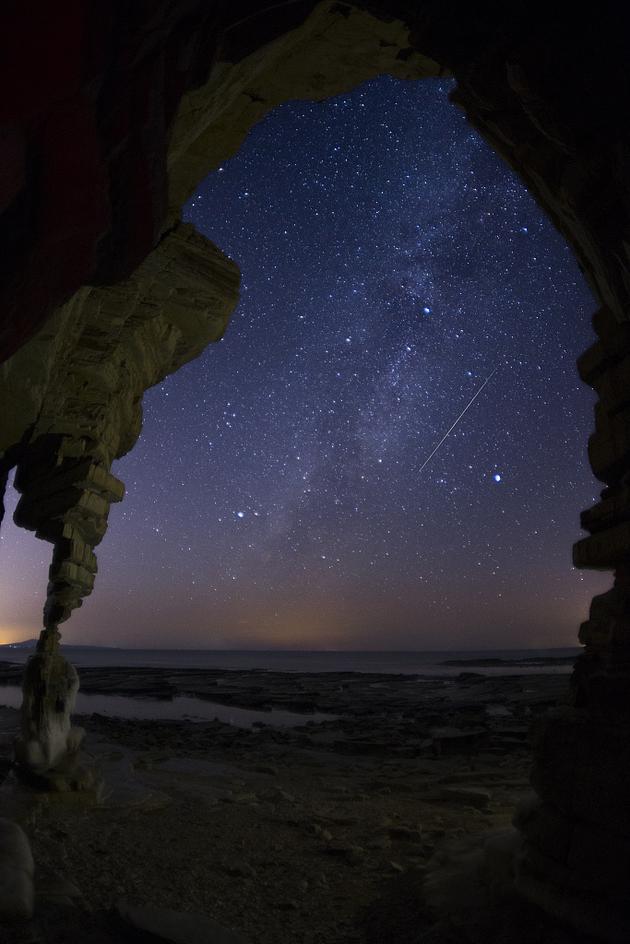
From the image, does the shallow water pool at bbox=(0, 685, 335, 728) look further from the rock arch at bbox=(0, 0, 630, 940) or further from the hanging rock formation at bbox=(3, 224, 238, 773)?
the rock arch at bbox=(0, 0, 630, 940)

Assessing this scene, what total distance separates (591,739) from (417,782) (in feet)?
18.0

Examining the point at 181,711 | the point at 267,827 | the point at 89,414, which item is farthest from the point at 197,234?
the point at 181,711

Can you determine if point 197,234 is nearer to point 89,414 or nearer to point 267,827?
point 89,414

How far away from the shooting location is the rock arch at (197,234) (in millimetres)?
1219

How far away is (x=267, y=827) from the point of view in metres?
5.56

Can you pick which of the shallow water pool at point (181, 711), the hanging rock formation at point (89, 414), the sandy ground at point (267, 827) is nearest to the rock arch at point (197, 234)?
the hanging rock formation at point (89, 414)

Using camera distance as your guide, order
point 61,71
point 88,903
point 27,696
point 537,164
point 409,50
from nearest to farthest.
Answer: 1. point 61,71
2. point 88,903
3. point 537,164
4. point 409,50
5. point 27,696

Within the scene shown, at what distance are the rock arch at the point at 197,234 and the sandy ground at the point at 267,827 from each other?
1.27 m

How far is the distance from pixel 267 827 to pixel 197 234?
614 centimetres

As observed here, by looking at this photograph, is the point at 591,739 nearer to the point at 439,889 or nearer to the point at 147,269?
the point at 439,889

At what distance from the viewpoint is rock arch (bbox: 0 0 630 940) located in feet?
4.00

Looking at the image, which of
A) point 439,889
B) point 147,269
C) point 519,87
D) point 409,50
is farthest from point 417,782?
point 409,50

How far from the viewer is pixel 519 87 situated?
11.9 feet

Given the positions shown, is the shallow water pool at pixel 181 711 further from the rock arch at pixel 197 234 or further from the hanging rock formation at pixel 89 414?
the rock arch at pixel 197 234
